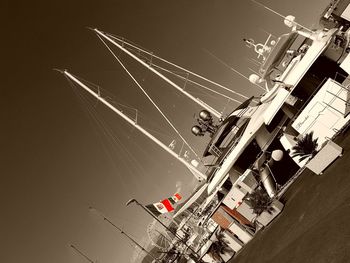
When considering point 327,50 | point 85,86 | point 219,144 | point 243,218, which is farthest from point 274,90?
point 85,86

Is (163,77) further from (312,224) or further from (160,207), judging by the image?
(312,224)

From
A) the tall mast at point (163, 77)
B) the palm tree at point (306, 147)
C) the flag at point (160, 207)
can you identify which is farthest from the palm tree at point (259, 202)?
the tall mast at point (163, 77)

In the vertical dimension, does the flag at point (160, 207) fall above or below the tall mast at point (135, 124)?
below

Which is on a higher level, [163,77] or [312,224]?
[312,224]

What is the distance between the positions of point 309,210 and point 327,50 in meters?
16.3

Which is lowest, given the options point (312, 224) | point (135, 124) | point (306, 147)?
point (135, 124)

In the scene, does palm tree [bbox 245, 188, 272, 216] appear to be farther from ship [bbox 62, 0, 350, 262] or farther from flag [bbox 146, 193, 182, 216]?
flag [bbox 146, 193, 182, 216]

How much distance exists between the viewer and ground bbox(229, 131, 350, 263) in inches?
522

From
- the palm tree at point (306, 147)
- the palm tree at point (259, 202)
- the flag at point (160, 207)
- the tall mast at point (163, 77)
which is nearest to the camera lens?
the palm tree at point (306, 147)

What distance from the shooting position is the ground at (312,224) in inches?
522

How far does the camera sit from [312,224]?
52.9ft

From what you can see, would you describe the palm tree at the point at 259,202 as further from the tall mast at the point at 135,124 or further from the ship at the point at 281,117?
the tall mast at the point at 135,124

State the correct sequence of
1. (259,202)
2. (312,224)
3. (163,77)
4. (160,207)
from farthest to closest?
1. (163,77)
2. (160,207)
3. (259,202)
4. (312,224)

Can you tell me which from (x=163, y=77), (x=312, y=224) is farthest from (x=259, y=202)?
(x=163, y=77)
